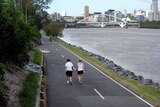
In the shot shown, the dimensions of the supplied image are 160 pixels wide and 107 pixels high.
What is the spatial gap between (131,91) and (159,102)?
2.94 metres

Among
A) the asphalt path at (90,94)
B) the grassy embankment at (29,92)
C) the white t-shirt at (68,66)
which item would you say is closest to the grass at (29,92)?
the grassy embankment at (29,92)

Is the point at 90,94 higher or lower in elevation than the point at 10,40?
lower

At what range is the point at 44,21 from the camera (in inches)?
3848

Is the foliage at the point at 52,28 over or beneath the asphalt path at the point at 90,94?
over

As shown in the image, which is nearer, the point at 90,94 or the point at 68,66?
the point at 90,94

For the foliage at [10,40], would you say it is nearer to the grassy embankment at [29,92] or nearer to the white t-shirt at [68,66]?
the grassy embankment at [29,92]

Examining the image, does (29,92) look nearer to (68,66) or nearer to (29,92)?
(29,92)

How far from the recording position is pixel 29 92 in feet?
60.2

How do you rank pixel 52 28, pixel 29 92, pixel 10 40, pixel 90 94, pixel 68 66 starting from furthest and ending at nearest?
pixel 52 28 → pixel 68 66 → pixel 90 94 → pixel 29 92 → pixel 10 40

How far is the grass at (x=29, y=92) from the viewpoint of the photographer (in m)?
16.1

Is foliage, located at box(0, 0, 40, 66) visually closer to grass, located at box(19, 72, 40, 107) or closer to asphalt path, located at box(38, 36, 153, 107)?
grass, located at box(19, 72, 40, 107)

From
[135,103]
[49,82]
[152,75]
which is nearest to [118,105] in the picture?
[135,103]

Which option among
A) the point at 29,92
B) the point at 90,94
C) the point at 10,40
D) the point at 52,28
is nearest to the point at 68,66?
the point at 90,94

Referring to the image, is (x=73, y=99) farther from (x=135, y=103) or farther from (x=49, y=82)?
(x=49, y=82)
